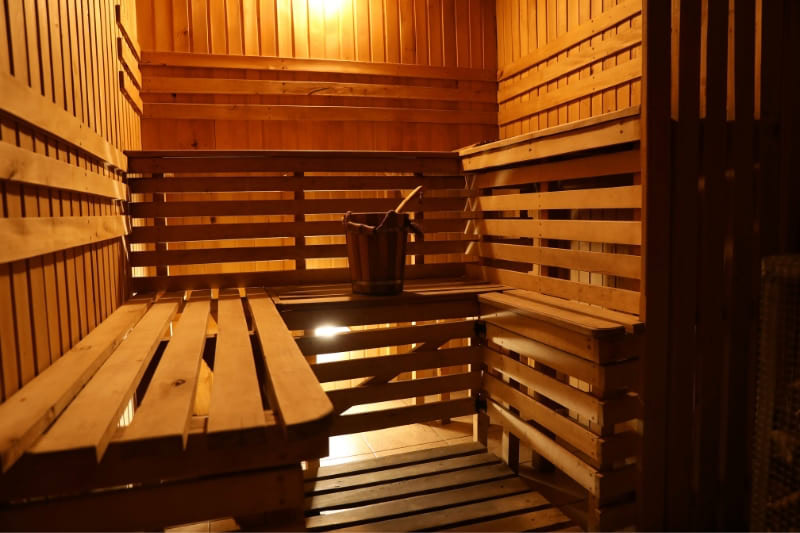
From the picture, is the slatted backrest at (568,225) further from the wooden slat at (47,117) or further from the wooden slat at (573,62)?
the wooden slat at (47,117)

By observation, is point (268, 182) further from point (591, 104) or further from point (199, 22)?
point (591, 104)

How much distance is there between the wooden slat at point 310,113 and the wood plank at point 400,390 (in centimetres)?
277

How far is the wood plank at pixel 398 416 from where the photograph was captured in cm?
362

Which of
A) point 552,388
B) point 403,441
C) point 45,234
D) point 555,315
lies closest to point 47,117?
point 45,234

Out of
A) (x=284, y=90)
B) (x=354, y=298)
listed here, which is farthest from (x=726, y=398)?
(x=284, y=90)

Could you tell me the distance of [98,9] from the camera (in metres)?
3.28

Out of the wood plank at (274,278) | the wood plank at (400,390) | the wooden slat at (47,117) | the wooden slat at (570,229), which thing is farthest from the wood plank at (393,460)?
the wooden slat at (47,117)

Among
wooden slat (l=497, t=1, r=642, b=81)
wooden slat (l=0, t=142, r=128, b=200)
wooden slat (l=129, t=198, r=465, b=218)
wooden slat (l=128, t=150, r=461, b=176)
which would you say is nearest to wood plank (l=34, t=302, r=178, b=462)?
wooden slat (l=0, t=142, r=128, b=200)

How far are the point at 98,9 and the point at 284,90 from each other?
2178mm

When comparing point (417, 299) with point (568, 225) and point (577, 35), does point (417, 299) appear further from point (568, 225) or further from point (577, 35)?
point (577, 35)

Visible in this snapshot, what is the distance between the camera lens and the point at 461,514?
10.5ft

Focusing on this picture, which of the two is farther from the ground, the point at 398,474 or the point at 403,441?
the point at 398,474

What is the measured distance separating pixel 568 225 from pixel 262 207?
1937mm

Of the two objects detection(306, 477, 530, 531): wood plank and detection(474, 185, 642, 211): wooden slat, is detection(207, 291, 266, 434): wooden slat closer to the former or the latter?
detection(306, 477, 530, 531): wood plank
